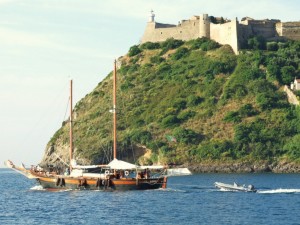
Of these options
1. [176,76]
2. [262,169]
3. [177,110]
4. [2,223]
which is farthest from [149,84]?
[2,223]

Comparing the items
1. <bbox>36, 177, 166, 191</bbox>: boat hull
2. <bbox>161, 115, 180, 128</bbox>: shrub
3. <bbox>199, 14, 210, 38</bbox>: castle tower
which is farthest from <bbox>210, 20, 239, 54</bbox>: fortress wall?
<bbox>36, 177, 166, 191</bbox>: boat hull

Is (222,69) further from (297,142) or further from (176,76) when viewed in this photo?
Answer: (297,142)

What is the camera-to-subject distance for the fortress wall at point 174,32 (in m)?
142

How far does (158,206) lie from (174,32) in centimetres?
8538

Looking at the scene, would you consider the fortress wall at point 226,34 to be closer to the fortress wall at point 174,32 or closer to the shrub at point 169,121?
the fortress wall at point 174,32

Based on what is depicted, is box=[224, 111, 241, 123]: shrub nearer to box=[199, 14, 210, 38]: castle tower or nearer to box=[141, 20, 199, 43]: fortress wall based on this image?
box=[199, 14, 210, 38]: castle tower

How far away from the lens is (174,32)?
473ft

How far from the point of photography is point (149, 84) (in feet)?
438

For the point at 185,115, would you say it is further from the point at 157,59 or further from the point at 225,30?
the point at 157,59

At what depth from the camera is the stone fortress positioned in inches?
5251

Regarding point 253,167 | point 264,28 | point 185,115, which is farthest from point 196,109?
point 264,28

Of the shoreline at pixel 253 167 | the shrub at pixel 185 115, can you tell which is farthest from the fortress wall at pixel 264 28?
the shoreline at pixel 253 167

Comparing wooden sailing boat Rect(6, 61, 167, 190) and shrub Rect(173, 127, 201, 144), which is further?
shrub Rect(173, 127, 201, 144)

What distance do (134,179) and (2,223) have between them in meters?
21.2
